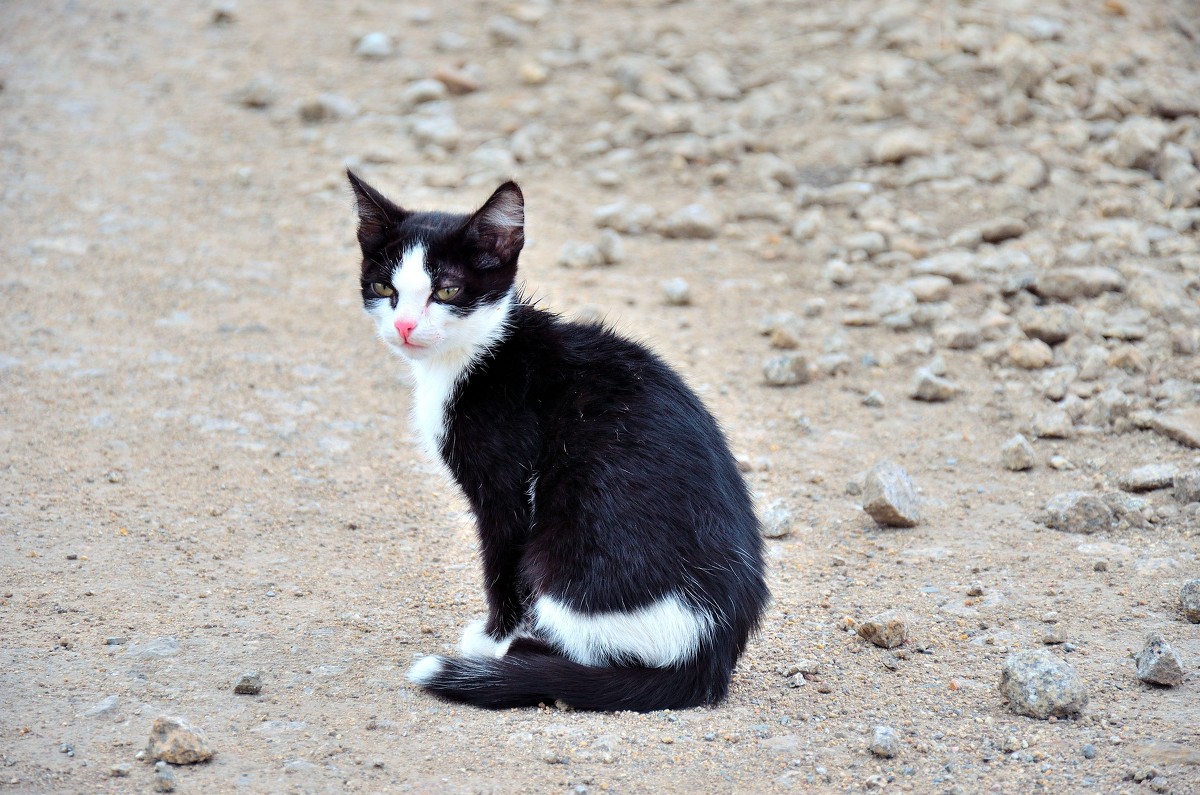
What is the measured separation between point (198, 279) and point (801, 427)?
3.51 meters

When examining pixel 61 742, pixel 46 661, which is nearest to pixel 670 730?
pixel 61 742

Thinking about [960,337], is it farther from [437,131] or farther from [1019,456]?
[437,131]

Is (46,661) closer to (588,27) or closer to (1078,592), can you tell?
(1078,592)

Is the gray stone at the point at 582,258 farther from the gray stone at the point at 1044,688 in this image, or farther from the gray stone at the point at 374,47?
the gray stone at the point at 1044,688

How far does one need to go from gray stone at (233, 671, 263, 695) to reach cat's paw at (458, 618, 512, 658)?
2.07 feet

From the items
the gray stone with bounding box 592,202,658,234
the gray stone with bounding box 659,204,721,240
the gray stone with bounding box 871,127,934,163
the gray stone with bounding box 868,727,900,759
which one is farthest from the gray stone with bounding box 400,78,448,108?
the gray stone with bounding box 868,727,900,759

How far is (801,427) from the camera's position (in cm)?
536

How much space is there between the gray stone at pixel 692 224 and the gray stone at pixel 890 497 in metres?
2.80

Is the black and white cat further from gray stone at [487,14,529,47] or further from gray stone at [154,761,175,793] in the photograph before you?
gray stone at [487,14,529,47]

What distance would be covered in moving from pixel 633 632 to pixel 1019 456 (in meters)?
2.38

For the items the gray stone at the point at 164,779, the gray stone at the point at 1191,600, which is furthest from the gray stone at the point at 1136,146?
the gray stone at the point at 164,779

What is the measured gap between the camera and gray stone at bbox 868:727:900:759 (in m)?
2.96

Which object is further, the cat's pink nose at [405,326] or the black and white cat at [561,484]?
the cat's pink nose at [405,326]

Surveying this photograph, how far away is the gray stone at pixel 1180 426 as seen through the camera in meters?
4.79
